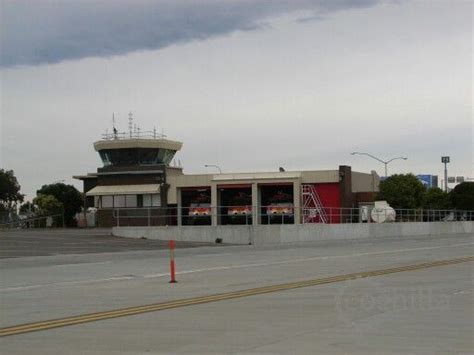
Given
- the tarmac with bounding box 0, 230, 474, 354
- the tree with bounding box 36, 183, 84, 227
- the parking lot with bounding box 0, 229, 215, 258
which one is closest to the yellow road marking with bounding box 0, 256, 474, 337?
the tarmac with bounding box 0, 230, 474, 354

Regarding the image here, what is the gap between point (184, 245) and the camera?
119 ft

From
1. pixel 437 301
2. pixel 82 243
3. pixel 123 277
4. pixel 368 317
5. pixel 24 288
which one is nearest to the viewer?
pixel 368 317

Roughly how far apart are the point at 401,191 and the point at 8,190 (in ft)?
220

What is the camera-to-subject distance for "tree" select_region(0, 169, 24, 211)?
405 feet

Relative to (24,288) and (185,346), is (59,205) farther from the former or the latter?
(185,346)

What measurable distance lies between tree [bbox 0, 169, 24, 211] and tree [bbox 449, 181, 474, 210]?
75.2 m

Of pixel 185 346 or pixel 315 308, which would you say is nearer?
pixel 185 346

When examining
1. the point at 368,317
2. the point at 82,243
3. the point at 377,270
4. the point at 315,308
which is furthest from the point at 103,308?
the point at 82,243

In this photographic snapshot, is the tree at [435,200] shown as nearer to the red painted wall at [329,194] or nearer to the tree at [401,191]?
the tree at [401,191]

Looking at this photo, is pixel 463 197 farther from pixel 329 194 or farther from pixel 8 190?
pixel 8 190

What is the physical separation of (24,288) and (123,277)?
3292 millimetres

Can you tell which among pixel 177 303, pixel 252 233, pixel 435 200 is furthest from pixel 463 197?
pixel 177 303

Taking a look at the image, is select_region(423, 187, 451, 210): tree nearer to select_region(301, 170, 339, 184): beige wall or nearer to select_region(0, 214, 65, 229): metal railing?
select_region(301, 170, 339, 184): beige wall

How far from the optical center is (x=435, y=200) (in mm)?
108875
